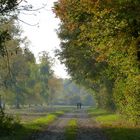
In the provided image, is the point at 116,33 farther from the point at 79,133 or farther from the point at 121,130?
the point at 79,133

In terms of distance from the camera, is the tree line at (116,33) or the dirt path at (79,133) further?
the tree line at (116,33)

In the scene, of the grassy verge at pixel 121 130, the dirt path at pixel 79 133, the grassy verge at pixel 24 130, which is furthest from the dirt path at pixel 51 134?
the grassy verge at pixel 121 130

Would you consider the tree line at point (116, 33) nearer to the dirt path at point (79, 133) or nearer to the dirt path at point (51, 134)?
the dirt path at point (79, 133)

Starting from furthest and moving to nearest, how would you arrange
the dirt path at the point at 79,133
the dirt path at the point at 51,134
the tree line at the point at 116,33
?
the tree line at the point at 116,33
the dirt path at the point at 79,133
the dirt path at the point at 51,134

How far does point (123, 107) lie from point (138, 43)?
1085cm

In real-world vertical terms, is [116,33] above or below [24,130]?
above

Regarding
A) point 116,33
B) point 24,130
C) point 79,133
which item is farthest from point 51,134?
point 116,33

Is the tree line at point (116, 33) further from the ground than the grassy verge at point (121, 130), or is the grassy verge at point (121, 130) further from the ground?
the tree line at point (116, 33)

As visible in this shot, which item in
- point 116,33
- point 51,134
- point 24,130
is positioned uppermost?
point 116,33

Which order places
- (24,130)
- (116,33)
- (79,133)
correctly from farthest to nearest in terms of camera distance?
(24,130)
(116,33)
(79,133)

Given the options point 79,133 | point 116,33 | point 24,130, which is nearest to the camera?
point 79,133

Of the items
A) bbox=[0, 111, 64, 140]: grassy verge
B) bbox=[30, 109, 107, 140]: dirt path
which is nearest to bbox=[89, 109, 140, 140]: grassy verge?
bbox=[30, 109, 107, 140]: dirt path

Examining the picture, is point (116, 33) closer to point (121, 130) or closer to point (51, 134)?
point (121, 130)

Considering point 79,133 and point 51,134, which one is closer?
point 51,134
